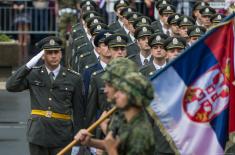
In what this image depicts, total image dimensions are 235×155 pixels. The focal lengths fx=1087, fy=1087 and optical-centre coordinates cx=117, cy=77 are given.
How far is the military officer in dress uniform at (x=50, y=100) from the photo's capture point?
36.4ft

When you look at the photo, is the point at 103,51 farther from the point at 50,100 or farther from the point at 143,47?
the point at 50,100

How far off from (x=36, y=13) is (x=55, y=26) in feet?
1.75

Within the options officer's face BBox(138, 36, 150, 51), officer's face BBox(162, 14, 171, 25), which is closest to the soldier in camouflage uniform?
officer's face BBox(162, 14, 171, 25)

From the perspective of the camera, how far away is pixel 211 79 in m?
8.82

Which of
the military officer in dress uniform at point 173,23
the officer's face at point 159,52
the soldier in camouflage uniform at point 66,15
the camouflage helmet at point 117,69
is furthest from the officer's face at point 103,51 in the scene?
the soldier in camouflage uniform at point 66,15

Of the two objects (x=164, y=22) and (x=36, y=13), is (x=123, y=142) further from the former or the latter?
(x=36, y=13)

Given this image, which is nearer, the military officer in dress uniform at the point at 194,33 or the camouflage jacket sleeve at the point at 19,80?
the camouflage jacket sleeve at the point at 19,80

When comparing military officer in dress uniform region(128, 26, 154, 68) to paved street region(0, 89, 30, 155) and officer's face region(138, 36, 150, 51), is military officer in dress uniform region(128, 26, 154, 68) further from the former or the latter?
paved street region(0, 89, 30, 155)

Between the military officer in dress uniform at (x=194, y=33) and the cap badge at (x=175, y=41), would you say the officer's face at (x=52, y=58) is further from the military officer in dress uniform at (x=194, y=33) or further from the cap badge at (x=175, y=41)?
the military officer in dress uniform at (x=194, y=33)

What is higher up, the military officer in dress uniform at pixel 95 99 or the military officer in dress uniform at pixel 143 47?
the military officer in dress uniform at pixel 143 47

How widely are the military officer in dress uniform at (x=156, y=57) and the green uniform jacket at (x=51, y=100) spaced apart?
0.74 meters

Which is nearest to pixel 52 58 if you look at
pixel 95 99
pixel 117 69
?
pixel 95 99

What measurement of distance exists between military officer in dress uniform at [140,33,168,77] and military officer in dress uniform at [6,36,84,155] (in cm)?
74

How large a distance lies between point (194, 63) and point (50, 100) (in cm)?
270
